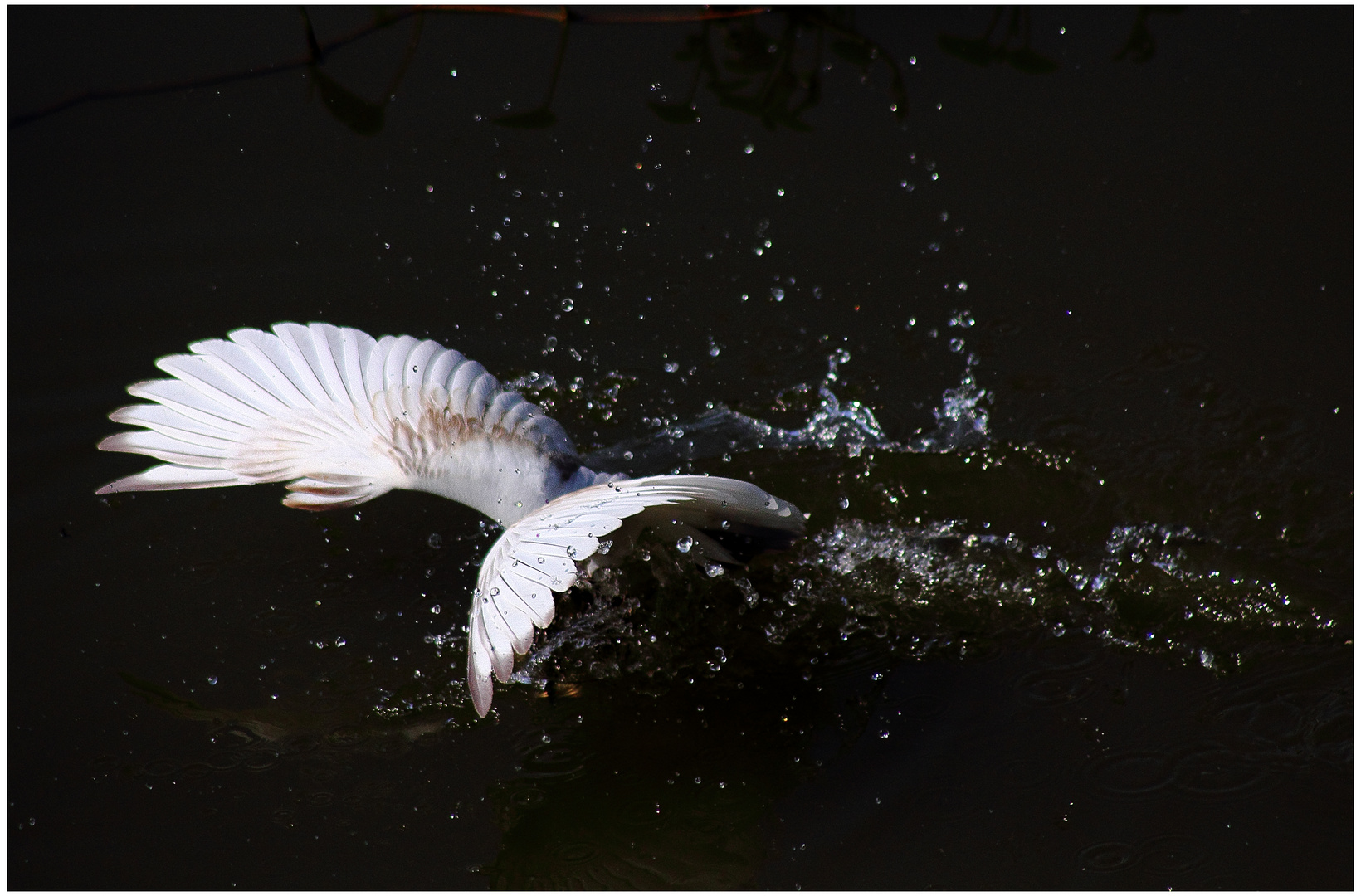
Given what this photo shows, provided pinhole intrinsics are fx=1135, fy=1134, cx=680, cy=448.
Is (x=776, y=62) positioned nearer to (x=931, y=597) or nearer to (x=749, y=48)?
(x=749, y=48)

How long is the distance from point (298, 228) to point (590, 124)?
961 millimetres

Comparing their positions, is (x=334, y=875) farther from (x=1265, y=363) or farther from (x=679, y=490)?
(x=1265, y=363)

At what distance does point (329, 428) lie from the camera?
2.41m

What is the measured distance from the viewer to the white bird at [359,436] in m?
2.31

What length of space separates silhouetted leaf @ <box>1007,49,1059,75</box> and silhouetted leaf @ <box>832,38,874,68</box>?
468 mm

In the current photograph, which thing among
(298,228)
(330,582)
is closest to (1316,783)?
(330,582)

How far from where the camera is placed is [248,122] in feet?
12.1

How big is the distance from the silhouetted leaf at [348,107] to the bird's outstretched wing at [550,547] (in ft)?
7.11

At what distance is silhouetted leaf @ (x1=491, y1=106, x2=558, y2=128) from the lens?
143 inches

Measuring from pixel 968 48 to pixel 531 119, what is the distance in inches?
57.8

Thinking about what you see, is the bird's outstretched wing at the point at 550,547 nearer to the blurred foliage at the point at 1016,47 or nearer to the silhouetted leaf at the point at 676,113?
the silhouetted leaf at the point at 676,113

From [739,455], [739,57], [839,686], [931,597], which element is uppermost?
[739,57]

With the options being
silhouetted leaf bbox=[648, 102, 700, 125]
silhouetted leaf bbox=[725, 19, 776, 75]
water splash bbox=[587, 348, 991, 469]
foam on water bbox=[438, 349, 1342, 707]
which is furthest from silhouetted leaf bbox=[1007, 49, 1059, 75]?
foam on water bbox=[438, 349, 1342, 707]

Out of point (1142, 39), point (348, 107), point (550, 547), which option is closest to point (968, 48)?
point (1142, 39)
